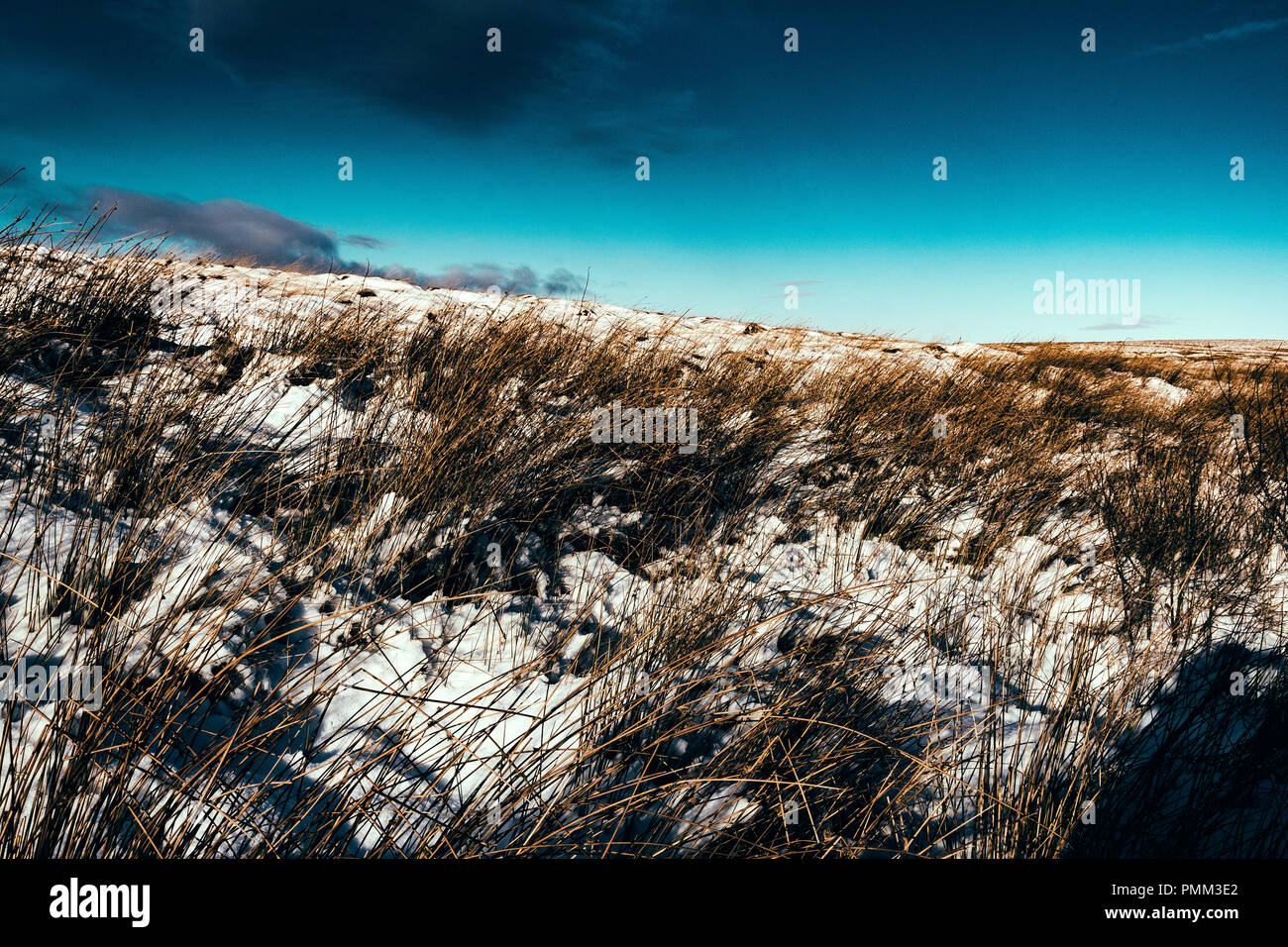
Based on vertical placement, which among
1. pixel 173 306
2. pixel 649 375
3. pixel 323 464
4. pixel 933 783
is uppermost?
pixel 173 306

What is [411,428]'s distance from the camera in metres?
2.74

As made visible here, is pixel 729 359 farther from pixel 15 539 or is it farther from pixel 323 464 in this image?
pixel 15 539

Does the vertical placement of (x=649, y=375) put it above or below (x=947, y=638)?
above

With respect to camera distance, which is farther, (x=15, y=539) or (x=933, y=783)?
(x=15, y=539)

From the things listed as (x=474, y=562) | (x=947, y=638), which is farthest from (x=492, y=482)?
(x=947, y=638)

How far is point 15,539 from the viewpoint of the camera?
1776 millimetres

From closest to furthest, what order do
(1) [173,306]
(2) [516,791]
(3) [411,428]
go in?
(2) [516,791], (3) [411,428], (1) [173,306]

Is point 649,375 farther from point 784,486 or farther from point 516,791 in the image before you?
point 516,791

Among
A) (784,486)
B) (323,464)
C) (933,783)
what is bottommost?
(933,783)
